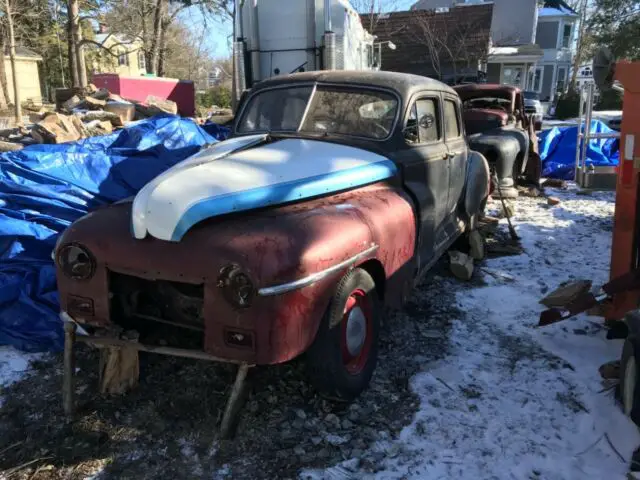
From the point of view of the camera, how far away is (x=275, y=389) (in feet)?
11.3

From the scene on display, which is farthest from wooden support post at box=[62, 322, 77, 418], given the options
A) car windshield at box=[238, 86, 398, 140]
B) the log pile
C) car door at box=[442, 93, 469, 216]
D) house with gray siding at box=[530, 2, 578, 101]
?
house with gray siding at box=[530, 2, 578, 101]

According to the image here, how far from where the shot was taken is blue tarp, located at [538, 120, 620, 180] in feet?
37.0

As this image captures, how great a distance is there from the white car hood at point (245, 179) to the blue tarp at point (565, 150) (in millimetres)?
9172

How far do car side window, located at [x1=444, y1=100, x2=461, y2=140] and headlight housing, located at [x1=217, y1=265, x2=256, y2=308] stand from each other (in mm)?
3085

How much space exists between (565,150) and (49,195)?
11024 mm

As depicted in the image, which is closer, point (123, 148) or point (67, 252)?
point (67, 252)

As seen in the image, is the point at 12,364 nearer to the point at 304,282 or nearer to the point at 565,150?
the point at 304,282

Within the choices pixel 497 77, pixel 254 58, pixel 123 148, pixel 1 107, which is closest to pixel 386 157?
pixel 123 148

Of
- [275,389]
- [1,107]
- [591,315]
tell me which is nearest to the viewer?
[275,389]

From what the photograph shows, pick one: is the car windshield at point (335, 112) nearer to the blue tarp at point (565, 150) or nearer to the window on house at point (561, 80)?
the blue tarp at point (565, 150)

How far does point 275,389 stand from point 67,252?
1496 millimetres

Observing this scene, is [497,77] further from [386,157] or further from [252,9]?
[386,157]

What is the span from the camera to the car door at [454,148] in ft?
16.4

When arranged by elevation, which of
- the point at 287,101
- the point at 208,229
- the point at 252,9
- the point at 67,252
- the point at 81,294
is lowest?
the point at 81,294
